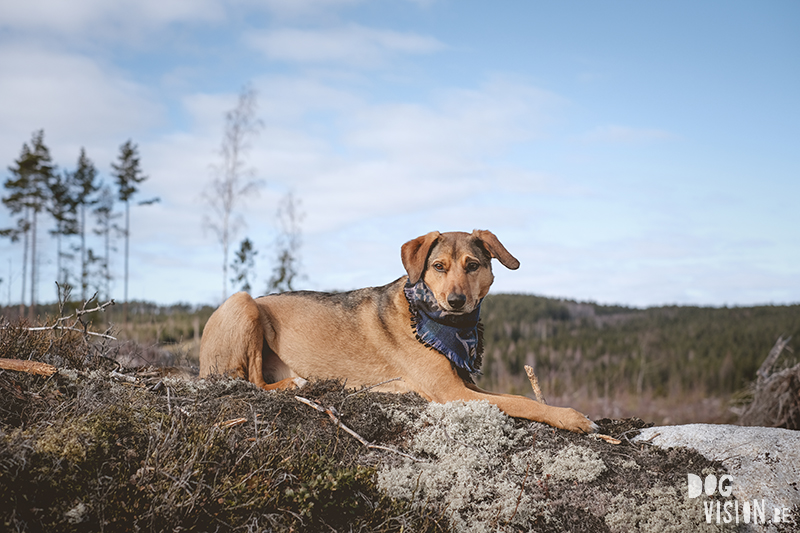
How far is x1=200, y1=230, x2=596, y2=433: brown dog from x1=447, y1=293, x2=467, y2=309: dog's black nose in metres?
0.01

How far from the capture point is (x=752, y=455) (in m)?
5.21

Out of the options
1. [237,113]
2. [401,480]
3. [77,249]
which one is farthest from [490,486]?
[77,249]

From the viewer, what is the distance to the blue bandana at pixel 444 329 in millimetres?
6141

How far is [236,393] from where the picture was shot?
17.4ft

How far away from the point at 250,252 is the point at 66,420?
15.2 metres

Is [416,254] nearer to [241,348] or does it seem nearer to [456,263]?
[456,263]

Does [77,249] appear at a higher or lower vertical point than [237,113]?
lower

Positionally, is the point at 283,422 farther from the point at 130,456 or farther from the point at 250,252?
the point at 250,252

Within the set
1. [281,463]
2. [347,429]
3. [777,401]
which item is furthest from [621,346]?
[281,463]

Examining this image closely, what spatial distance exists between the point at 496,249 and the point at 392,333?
1561 millimetres

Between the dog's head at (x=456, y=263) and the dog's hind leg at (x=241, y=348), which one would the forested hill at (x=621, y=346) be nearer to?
the dog's hind leg at (x=241, y=348)

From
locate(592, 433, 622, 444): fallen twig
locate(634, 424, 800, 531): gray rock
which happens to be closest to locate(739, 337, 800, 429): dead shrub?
locate(634, 424, 800, 531): gray rock

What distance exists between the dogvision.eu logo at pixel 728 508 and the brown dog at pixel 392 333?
1.02 meters

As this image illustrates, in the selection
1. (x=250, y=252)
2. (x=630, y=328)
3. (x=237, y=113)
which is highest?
(x=237, y=113)
